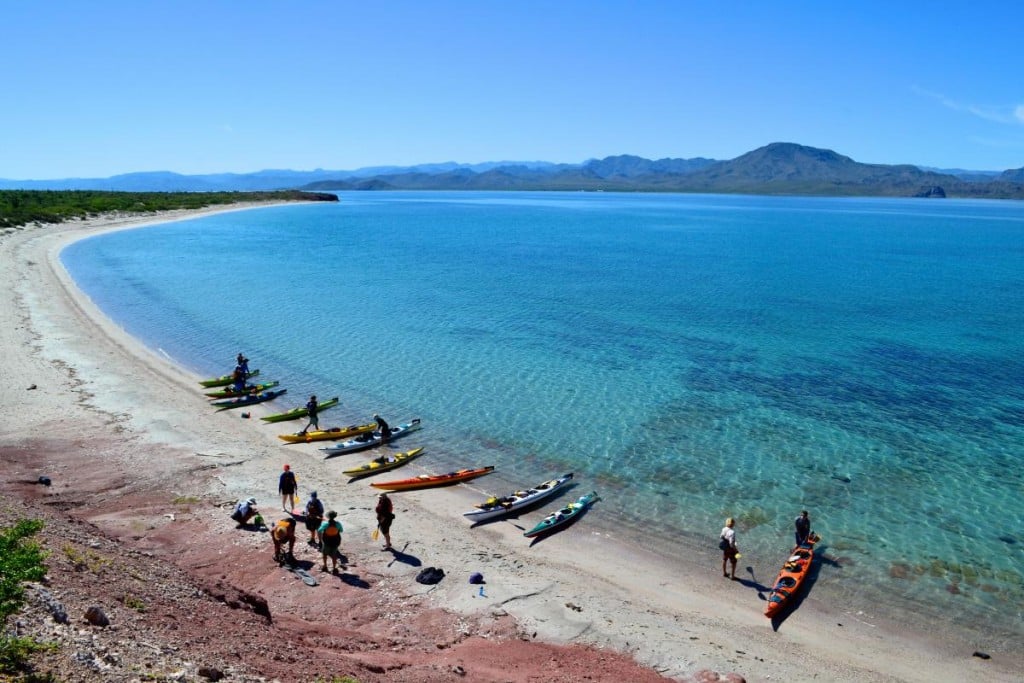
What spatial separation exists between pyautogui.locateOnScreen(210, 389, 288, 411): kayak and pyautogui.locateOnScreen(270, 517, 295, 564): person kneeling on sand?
52.6ft

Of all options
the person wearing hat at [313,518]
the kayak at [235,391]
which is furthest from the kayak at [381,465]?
the kayak at [235,391]

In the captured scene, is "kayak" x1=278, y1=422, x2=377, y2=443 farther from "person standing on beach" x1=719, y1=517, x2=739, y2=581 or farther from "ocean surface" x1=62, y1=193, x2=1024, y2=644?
"person standing on beach" x1=719, y1=517, x2=739, y2=581

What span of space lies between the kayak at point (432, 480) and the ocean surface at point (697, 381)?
1130 mm

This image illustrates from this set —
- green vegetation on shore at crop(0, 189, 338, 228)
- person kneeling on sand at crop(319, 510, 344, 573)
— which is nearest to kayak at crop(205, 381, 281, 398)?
person kneeling on sand at crop(319, 510, 344, 573)

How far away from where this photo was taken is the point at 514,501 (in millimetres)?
23312

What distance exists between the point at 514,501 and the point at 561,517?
1736 mm

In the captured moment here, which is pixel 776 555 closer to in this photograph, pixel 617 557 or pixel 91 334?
pixel 617 557

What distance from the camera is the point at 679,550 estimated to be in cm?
2120

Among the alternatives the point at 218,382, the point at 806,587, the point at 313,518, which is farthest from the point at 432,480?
the point at 218,382

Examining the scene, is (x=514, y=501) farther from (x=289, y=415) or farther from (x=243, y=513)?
(x=289, y=415)

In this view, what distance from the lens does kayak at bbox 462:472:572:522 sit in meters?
22.8

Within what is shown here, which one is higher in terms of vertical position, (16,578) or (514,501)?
(16,578)

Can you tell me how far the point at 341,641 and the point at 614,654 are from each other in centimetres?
594

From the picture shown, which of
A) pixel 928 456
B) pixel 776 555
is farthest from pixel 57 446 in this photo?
pixel 928 456
